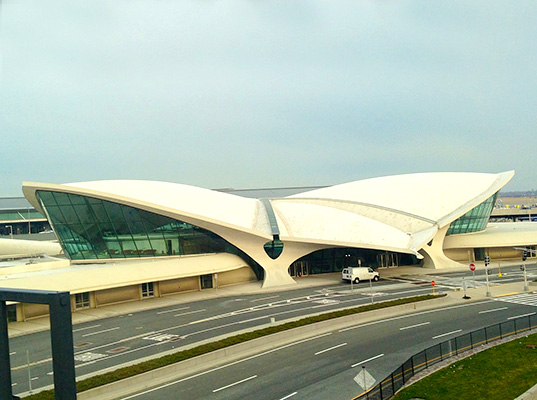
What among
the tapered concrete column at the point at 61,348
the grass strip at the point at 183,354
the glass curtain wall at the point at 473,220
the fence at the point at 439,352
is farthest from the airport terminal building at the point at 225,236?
the tapered concrete column at the point at 61,348

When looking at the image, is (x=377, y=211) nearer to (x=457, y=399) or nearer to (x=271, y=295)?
(x=271, y=295)

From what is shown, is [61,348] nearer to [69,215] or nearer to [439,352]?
[439,352]

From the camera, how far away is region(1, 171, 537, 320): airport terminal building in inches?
1300

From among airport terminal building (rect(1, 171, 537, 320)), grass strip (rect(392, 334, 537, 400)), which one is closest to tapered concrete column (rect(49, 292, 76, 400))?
grass strip (rect(392, 334, 537, 400))

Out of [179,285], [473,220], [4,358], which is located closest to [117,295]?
[179,285]

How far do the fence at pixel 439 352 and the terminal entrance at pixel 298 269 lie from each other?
982 inches

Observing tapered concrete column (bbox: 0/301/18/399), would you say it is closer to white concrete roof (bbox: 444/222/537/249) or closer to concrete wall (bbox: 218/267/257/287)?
concrete wall (bbox: 218/267/257/287)

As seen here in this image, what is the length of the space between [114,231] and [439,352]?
2784 centimetres

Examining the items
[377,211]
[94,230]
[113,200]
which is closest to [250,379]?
[113,200]

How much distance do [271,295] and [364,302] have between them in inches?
300

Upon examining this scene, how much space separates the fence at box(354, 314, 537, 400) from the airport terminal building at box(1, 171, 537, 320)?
1766 cm

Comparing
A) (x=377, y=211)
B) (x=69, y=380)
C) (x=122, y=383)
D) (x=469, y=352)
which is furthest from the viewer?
(x=377, y=211)

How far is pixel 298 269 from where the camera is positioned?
45.3 meters

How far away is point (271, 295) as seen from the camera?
34344 millimetres
